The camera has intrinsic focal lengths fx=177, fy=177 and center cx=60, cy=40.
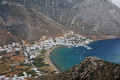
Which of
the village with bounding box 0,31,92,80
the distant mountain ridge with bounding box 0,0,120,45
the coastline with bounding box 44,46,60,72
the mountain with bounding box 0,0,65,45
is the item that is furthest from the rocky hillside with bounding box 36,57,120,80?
the distant mountain ridge with bounding box 0,0,120,45

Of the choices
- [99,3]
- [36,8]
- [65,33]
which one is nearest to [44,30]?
[65,33]

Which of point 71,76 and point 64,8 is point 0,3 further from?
point 71,76

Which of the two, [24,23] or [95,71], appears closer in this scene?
[95,71]

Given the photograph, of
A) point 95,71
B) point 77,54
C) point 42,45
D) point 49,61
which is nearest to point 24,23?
point 42,45

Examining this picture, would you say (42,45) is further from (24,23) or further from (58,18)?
(58,18)

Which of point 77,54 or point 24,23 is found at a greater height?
point 24,23
